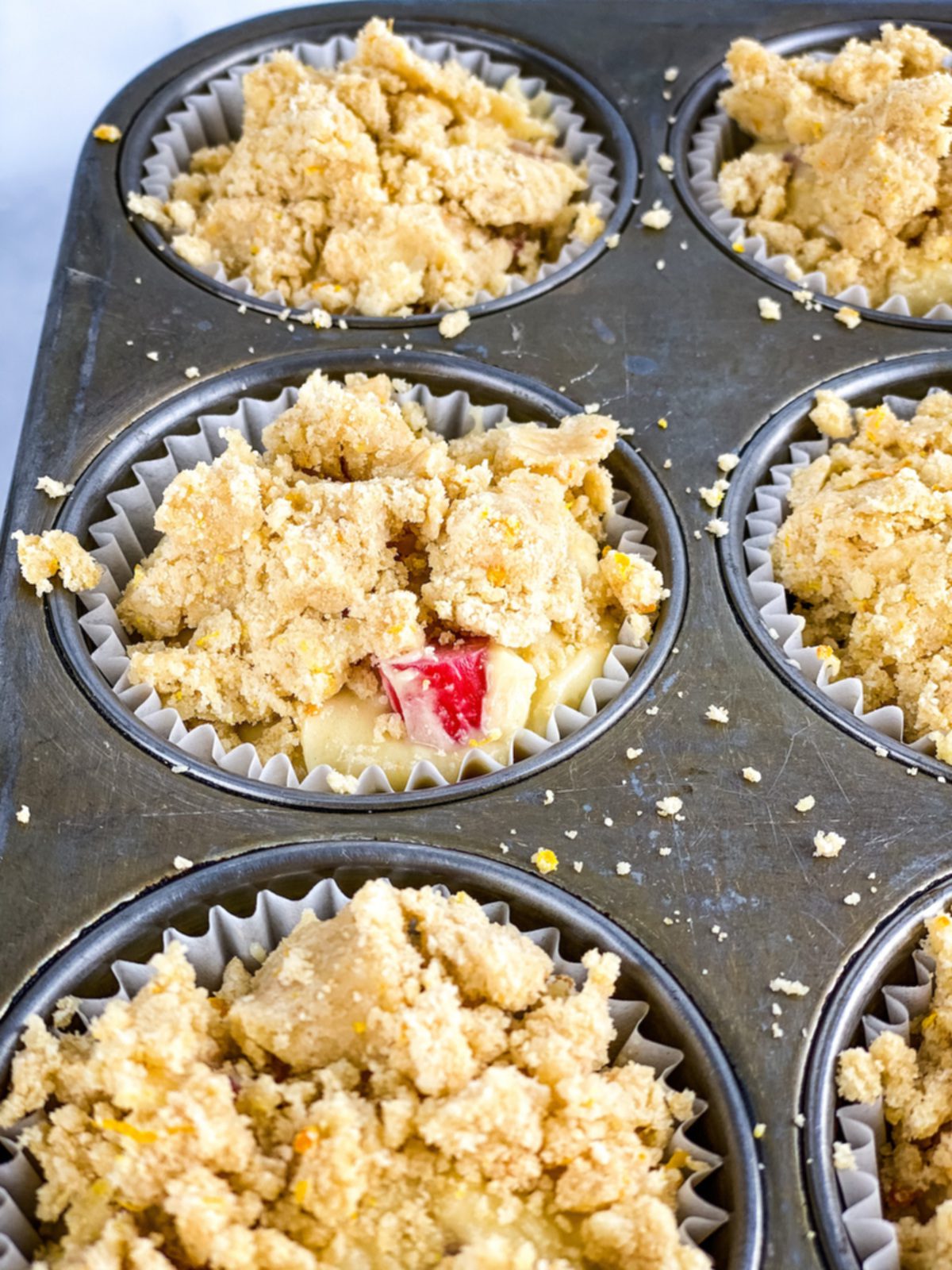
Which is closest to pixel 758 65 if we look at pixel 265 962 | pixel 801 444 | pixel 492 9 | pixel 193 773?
pixel 492 9

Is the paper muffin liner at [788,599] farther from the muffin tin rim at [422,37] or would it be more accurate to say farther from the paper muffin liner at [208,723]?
the muffin tin rim at [422,37]

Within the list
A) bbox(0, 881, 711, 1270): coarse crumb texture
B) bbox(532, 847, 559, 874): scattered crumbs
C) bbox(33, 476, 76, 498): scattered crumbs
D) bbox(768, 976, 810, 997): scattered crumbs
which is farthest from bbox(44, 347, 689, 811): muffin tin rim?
bbox(768, 976, 810, 997): scattered crumbs

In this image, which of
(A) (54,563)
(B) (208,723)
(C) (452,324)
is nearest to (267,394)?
(C) (452,324)

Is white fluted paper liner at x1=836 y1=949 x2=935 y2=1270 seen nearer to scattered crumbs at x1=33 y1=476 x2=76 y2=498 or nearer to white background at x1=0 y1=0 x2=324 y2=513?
scattered crumbs at x1=33 y1=476 x2=76 y2=498

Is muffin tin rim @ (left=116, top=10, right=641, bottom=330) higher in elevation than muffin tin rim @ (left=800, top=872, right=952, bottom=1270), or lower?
higher

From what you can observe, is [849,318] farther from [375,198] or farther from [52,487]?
[52,487]

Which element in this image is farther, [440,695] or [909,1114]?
[440,695]
